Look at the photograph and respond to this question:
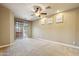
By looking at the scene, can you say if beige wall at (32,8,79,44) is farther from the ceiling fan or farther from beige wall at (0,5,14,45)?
beige wall at (0,5,14,45)

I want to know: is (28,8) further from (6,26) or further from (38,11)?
(6,26)

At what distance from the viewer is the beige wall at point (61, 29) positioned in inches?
144

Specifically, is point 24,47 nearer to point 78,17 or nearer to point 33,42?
point 33,42

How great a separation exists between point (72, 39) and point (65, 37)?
0.80 ft

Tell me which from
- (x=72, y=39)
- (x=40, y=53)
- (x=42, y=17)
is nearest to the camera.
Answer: (x=40, y=53)

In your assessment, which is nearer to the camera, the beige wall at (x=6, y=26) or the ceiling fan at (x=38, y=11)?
the ceiling fan at (x=38, y=11)

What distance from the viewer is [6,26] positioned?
3617mm

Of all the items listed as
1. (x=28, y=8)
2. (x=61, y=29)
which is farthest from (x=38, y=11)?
(x=61, y=29)

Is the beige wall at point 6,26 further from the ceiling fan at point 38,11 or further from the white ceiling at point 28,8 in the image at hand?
the ceiling fan at point 38,11

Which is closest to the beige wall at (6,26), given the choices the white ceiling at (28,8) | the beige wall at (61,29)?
the white ceiling at (28,8)

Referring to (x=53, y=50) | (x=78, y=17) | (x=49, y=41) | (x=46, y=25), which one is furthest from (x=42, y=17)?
(x=78, y=17)

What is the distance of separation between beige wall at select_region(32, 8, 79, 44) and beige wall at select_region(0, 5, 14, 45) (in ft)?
2.37

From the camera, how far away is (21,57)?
3004mm

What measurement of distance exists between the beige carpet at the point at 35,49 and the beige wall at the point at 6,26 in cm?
25
